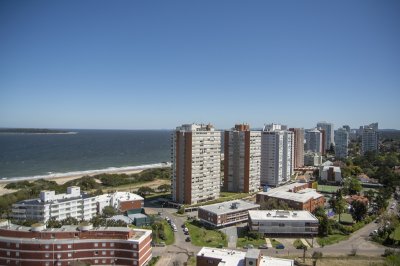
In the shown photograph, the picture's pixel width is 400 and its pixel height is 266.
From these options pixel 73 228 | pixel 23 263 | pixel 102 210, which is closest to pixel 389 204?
pixel 102 210

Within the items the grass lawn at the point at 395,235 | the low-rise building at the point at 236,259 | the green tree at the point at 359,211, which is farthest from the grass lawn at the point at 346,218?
the low-rise building at the point at 236,259

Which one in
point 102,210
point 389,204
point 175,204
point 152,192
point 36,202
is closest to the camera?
point 36,202

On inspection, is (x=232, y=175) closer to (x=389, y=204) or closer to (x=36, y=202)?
(x=389, y=204)

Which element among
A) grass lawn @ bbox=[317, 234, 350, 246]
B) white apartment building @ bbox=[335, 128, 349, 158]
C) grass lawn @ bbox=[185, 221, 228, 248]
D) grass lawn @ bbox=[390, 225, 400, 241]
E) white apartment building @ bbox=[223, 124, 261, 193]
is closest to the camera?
grass lawn @ bbox=[185, 221, 228, 248]

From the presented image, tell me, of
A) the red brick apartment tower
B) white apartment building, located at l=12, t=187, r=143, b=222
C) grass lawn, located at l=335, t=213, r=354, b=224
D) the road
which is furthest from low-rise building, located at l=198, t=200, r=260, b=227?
the red brick apartment tower

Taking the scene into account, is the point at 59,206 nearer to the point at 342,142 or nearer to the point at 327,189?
the point at 327,189

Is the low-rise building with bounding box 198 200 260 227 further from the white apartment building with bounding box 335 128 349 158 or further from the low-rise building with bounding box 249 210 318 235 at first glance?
the white apartment building with bounding box 335 128 349 158
